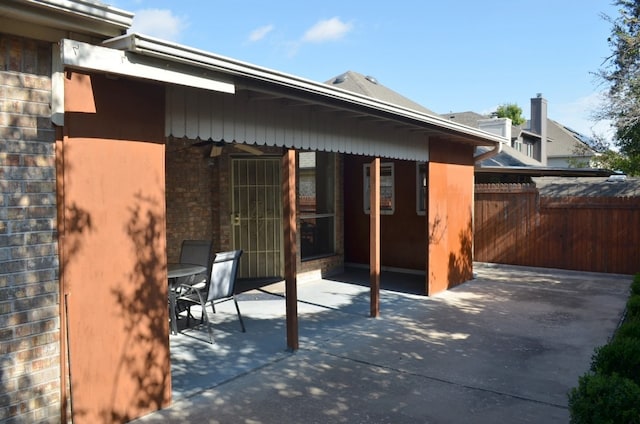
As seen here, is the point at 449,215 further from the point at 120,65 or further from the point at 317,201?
the point at 120,65

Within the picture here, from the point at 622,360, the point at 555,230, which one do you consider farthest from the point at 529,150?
the point at 622,360

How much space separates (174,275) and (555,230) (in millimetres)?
8816

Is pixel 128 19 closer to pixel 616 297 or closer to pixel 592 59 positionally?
pixel 616 297

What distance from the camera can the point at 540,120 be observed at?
30.9 meters

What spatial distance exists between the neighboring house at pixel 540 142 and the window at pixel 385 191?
5.00m

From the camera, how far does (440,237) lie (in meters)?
8.93

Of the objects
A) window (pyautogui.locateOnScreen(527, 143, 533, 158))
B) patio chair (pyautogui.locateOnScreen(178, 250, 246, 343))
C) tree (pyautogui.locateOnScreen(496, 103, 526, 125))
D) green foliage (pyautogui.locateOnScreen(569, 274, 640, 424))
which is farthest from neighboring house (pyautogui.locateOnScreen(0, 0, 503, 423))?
tree (pyautogui.locateOnScreen(496, 103, 526, 125))

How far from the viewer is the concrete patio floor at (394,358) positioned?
417cm

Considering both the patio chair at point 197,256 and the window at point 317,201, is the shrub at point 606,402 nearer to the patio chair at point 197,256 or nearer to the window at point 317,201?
the patio chair at point 197,256

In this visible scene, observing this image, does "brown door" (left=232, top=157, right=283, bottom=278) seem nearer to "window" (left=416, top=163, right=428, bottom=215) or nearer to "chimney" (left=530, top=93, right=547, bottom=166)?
"window" (left=416, top=163, right=428, bottom=215)

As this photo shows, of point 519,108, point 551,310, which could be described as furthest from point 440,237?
point 519,108

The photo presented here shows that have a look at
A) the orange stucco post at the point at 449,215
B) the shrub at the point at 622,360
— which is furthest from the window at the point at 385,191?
the shrub at the point at 622,360

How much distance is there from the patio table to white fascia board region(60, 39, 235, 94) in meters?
2.62

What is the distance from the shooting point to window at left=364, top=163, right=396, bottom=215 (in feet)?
35.9
